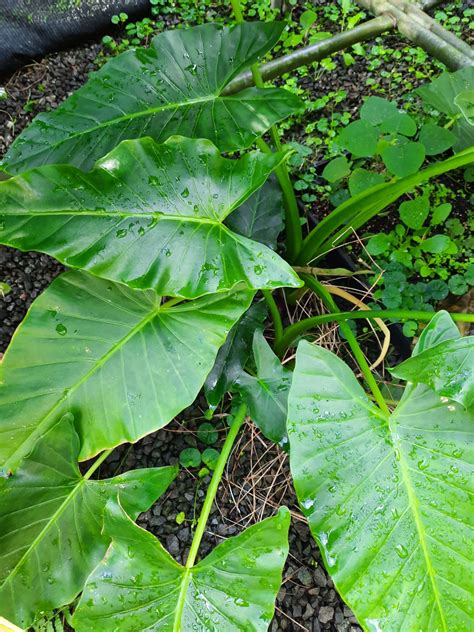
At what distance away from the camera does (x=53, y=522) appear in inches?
37.6

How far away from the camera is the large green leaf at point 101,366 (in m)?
0.94

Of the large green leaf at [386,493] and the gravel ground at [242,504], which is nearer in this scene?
the large green leaf at [386,493]

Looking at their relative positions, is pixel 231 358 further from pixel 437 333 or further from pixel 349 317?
pixel 437 333

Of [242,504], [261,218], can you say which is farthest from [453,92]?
[242,504]

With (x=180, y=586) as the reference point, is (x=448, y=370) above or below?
above

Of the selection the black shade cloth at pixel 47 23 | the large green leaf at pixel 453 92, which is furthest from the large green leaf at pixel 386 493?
the black shade cloth at pixel 47 23

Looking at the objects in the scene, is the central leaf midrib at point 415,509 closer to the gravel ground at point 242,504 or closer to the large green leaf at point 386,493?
the large green leaf at point 386,493

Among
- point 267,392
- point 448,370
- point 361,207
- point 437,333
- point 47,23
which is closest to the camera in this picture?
point 448,370

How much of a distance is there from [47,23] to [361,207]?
147 cm

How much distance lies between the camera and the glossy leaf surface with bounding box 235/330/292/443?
42.8 inches

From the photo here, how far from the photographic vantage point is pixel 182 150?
3.13ft

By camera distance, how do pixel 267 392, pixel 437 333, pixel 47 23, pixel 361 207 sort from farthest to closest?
pixel 47 23 < pixel 361 207 < pixel 267 392 < pixel 437 333

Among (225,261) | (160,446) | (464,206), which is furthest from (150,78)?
(464,206)

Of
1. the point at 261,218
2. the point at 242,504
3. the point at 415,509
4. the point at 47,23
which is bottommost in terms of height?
the point at 242,504
